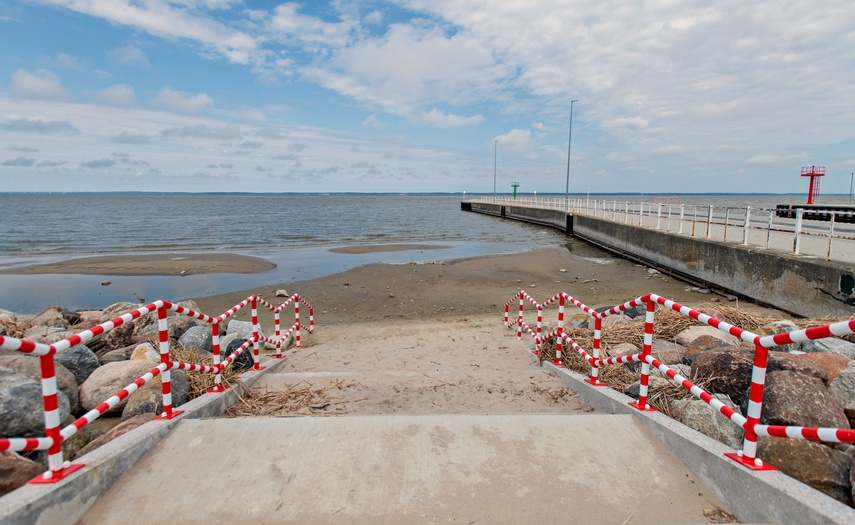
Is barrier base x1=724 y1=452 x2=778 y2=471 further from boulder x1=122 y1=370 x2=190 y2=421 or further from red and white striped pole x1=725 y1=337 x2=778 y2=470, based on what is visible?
boulder x1=122 y1=370 x2=190 y2=421

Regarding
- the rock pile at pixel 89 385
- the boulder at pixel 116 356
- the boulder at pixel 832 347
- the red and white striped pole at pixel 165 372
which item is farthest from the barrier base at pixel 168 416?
the boulder at pixel 832 347

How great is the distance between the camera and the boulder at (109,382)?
17.5ft

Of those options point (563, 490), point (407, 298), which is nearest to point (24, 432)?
point (563, 490)

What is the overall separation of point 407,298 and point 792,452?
470 inches

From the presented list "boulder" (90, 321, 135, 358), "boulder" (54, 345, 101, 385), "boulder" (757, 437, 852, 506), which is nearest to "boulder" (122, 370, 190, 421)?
"boulder" (54, 345, 101, 385)

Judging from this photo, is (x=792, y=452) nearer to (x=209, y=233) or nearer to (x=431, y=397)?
(x=431, y=397)

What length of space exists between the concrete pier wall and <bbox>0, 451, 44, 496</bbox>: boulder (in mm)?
12455

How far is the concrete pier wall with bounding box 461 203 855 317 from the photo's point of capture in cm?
980

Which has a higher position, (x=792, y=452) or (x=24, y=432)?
(x=792, y=452)

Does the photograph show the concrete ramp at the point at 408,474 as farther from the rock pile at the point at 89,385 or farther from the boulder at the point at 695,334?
the boulder at the point at 695,334

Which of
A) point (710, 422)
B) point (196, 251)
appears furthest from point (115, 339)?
point (196, 251)

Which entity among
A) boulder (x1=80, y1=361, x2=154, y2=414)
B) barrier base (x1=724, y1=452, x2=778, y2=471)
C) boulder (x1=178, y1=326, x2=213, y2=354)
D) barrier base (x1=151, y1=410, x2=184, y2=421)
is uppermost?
barrier base (x1=724, y1=452, x2=778, y2=471)

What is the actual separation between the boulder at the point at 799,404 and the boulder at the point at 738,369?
469 millimetres

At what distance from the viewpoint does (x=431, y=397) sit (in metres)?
5.48
